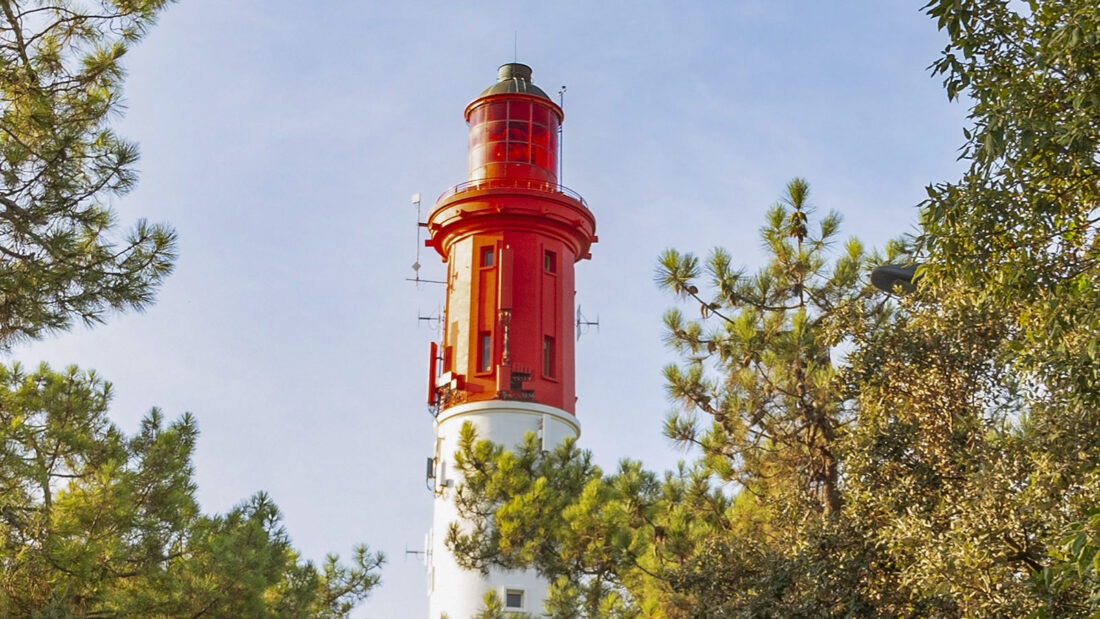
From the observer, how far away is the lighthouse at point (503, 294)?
28500 mm

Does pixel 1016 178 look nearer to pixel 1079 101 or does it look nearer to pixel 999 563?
pixel 1079 101

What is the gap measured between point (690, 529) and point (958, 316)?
5.34 m

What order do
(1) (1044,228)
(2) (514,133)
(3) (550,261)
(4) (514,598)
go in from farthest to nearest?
(2) (514,133), (3) (550,261), (4) (514,598), (1) (1044,228)

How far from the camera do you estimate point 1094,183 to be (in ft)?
32.0

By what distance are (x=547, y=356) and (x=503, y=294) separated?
167 cm

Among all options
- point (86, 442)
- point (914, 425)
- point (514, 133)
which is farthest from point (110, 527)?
point (514, 133)

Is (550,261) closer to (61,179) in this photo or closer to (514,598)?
(514,598)

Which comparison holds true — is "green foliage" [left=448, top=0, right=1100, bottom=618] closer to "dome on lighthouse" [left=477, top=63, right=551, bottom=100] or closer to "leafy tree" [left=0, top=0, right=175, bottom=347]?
"leafy tree" [left=0, top=0, right=175, bottom=347]

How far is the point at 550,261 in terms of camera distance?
30953 millimetres

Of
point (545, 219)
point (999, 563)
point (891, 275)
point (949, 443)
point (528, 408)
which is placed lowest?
point (999, 563)

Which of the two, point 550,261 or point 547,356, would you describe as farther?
point 550,261

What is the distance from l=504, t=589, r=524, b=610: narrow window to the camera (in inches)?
1042

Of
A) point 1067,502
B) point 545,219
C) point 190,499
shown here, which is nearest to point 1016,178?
point 1067,502

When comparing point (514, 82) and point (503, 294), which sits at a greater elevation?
point (514, 82)
